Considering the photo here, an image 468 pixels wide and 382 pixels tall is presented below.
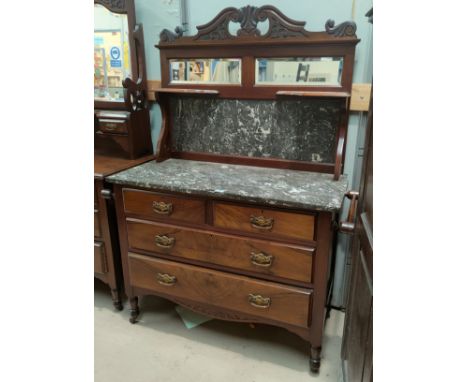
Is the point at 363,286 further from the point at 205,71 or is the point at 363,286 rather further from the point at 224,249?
the point at 205,71

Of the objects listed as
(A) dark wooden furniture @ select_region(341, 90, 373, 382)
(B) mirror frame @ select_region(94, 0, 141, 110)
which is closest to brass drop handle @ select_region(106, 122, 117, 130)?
(B) mirror frame @ select_region(94, 0, 141, 110)

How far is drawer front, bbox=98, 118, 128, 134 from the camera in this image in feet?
5.65

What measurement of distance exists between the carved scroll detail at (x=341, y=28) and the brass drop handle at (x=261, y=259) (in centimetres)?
95

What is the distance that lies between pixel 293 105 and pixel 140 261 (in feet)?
3.41

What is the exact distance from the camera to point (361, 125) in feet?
5.06

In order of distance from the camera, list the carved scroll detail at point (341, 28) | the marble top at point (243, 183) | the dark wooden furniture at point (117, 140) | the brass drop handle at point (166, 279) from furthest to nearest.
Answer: the dark wooden furniture at point (117, 140) → the brass drop handle at point (166, 279) → the carved scroll detail at point (341, 28) → the marble top at point (243, 183)

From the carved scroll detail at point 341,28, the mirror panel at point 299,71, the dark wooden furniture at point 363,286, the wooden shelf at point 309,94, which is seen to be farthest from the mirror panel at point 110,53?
the dark wooden furniture at point 363,286

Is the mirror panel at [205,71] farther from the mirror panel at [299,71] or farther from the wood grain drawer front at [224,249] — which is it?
the wood grain drawer front at [224,249]

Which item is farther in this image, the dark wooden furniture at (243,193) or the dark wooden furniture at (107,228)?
the dark wooden furniture at (107,228)

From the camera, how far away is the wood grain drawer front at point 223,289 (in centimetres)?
134

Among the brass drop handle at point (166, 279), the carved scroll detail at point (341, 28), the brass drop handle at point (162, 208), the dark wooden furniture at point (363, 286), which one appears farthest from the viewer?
the brass drop handle at point (166, 279)
